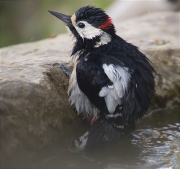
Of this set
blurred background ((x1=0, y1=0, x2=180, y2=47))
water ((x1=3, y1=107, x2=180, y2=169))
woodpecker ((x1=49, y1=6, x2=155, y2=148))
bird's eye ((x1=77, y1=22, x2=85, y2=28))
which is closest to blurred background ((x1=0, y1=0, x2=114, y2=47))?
blurred background ((x1=0, y1=0, x2=180, y2=47))

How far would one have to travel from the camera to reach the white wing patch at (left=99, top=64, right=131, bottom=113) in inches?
172

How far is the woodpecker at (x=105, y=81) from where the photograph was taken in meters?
4.38

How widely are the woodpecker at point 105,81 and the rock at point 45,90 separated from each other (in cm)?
19

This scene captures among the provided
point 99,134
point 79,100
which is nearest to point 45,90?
point 79,100

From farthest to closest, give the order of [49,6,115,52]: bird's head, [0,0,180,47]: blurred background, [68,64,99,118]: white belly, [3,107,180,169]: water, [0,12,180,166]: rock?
[0,0,180,47]: blurred background < [49,6,115,52]: bird's head < [68,64,99,118]: white belly < [3,107,180,169]: water < [0,12,180,166]: rock

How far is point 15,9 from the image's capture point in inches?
393

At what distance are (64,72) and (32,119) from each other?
2.98ft

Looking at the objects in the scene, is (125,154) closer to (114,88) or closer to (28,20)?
(114,88)

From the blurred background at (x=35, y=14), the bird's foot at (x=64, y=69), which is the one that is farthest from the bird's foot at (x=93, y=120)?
the blurred background at (x=35, y=14)

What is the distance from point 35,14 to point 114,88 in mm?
6274

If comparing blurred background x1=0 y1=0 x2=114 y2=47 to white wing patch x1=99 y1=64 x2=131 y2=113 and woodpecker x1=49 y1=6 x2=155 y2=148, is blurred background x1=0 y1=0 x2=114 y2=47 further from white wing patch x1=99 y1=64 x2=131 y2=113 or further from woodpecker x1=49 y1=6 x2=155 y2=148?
white wing patch x1=99 y1=64 x2=131 y2=113

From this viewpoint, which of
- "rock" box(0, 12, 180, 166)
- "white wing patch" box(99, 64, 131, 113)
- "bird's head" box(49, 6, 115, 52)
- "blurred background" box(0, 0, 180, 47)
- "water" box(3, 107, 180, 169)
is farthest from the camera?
"blurred background" box(0, 0, 180, 47)

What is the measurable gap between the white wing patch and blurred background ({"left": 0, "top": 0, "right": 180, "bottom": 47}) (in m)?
5.49

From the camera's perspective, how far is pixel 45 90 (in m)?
4.27
